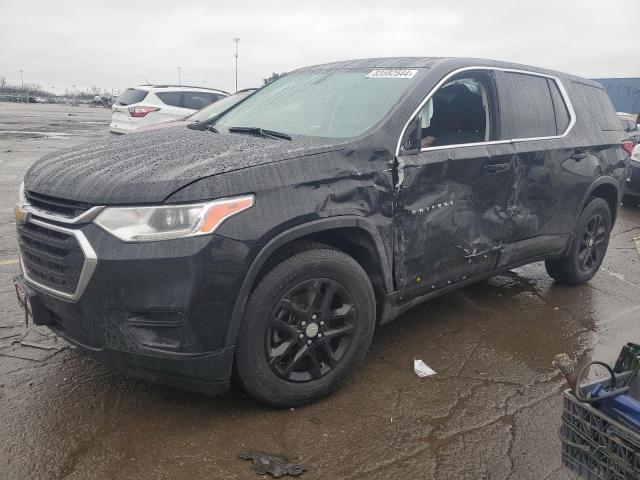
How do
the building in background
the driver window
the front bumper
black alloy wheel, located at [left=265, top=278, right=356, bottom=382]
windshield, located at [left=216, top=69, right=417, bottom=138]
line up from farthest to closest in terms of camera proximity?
the building in background < the driver window < windshield, located at [left=216, top=69, right=417, bottom=138] < black alloy wheel, located at [left=265, top=278, right=356, bottom=382] < the front bumper

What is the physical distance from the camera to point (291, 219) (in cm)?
251

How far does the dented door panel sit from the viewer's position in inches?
120

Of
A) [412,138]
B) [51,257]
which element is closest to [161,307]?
[51,257]

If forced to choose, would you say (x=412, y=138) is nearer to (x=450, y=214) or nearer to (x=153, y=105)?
(x=450, y=214)

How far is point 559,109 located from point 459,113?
127 cm

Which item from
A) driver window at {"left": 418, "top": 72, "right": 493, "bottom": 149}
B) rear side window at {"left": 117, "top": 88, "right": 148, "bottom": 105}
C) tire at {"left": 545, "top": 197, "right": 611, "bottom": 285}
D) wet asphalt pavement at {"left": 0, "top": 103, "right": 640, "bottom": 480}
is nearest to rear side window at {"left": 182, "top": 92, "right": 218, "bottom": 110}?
rear side window at {"left": 117, "top": 88, "right": 148, "bottom": 105}

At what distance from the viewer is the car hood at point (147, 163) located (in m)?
2.32

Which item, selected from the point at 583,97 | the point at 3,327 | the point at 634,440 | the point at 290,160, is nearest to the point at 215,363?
the point at 290,160

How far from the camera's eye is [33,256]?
8.50 feet

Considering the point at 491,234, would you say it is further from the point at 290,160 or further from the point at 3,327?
the point at 3,327

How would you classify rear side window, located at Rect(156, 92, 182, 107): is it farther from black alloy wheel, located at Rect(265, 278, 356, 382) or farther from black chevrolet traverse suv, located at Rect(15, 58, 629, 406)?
black alloy wheel, located at Rect(265, 278, 356, 382)

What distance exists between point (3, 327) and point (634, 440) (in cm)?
364

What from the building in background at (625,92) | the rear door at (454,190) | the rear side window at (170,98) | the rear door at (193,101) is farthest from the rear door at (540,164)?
the building in background at (625,92)

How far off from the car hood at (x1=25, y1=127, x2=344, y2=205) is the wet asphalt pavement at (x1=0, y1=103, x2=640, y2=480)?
1.11m
